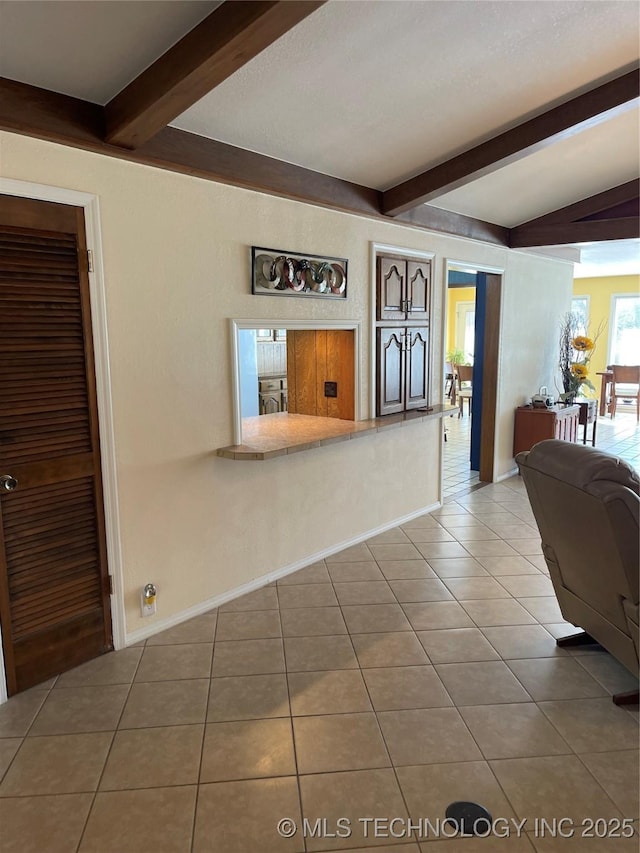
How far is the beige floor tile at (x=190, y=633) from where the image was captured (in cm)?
279

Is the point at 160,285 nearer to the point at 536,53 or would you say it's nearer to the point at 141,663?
the point at 141,663

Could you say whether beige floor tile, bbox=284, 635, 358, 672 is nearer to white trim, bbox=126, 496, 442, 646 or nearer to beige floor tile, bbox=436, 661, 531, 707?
beige floor tile, bbox=436, 661, 531, 707

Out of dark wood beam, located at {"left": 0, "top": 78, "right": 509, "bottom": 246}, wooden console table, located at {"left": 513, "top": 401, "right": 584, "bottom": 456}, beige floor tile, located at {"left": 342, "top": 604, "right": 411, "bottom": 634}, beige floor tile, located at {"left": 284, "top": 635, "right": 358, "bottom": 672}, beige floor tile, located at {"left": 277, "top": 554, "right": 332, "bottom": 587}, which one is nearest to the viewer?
dark wood beam, located at {"left": 0, "top": 78, "right": 509, "bottom": 246}

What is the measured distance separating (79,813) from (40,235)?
2104mm

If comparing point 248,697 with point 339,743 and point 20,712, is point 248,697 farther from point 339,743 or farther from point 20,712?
point 20,712

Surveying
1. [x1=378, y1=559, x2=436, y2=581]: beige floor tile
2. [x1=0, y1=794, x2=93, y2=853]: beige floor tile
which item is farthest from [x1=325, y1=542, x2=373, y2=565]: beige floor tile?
[x1=0, y1=794, x2=93, y2=853]: beige floor tile

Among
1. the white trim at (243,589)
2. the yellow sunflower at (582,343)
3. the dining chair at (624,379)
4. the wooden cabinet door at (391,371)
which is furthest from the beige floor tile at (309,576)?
the dining chair at (624,379)

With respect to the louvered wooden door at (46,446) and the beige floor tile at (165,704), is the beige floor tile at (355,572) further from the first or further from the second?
the louvered wooden door at (46,446)

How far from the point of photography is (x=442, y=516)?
15.1ft

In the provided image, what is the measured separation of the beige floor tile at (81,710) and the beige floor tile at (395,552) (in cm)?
189

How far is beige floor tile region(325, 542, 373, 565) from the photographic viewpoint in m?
3.73

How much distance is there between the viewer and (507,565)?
366 centimetres

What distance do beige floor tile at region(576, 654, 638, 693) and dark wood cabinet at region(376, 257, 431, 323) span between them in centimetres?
242

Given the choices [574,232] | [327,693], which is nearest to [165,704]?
[327,693]
